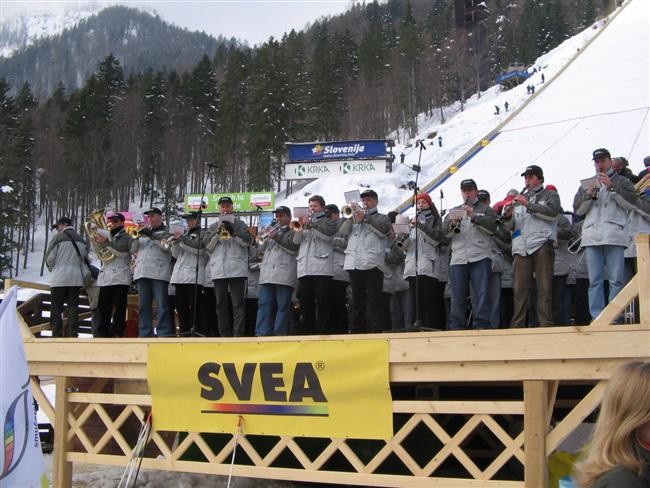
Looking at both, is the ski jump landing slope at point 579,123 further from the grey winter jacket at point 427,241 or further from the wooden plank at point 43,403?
the wooden plank at point 43,403

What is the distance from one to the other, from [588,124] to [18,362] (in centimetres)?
2763

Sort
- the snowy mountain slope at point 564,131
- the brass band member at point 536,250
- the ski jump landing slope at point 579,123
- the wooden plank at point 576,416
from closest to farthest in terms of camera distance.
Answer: the wooden plank at point 576,416 → the brass band member at point 536,250 → the ski jump landing slope at point 579,123 → the snowy mountain slope at point 564,131

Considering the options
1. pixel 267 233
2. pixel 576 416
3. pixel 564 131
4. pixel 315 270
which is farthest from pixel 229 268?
pixel 564 131

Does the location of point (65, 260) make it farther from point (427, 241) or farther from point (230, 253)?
point (427, 241)

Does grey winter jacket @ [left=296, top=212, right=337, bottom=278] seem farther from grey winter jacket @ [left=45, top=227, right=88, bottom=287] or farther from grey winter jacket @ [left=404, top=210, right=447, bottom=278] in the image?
grey winter jacket @ [left=45, top=227, right=88, bottom=287]

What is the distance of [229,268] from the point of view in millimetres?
7297

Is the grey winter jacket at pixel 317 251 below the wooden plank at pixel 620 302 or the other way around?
the other way around

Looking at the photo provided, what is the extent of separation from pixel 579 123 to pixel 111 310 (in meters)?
25.3

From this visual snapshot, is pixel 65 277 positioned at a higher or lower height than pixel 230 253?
lower

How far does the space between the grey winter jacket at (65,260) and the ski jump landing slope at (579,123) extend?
45.2ft

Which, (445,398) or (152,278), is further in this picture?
(152,278)

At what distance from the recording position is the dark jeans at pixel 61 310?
318 inches

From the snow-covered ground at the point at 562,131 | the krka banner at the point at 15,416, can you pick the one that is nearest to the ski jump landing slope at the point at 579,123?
the snow-covered ground at the point at 562,131

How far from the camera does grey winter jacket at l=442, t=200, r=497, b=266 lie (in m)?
6.29
